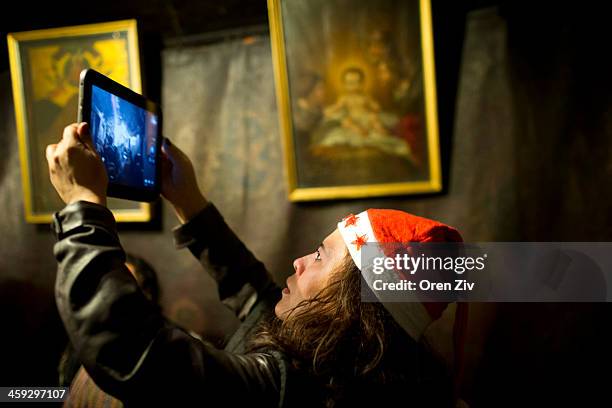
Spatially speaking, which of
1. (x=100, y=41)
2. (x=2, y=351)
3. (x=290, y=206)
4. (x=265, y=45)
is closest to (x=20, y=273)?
(x=2, y=351)

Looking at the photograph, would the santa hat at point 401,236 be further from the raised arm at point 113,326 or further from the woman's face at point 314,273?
the raised arm at point 113,326

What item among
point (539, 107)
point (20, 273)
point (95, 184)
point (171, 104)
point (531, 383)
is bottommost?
point (531, 383)

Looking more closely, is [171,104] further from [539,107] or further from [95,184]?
[539,107]

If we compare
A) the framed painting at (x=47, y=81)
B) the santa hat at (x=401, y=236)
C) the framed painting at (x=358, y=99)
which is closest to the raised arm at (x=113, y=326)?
the santa hat at (x=401, y=236)

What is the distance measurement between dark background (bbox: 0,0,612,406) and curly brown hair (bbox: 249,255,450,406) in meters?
0.52

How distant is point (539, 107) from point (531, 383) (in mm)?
711

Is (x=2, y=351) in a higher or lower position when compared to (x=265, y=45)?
lower

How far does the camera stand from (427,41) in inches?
50.0

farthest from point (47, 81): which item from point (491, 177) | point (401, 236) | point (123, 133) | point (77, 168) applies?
point (491, 177)

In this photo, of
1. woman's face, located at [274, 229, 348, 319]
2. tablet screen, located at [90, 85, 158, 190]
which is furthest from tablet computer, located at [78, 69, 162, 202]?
woman's face, located at [274, 229, 348, 319]

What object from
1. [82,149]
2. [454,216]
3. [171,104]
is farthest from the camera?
[171,104]

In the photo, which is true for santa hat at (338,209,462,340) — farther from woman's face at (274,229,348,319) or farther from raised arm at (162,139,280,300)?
raised arm at (162,139,280,300)

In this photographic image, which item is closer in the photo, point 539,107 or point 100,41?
point 100,41

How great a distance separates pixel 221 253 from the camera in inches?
43.0
